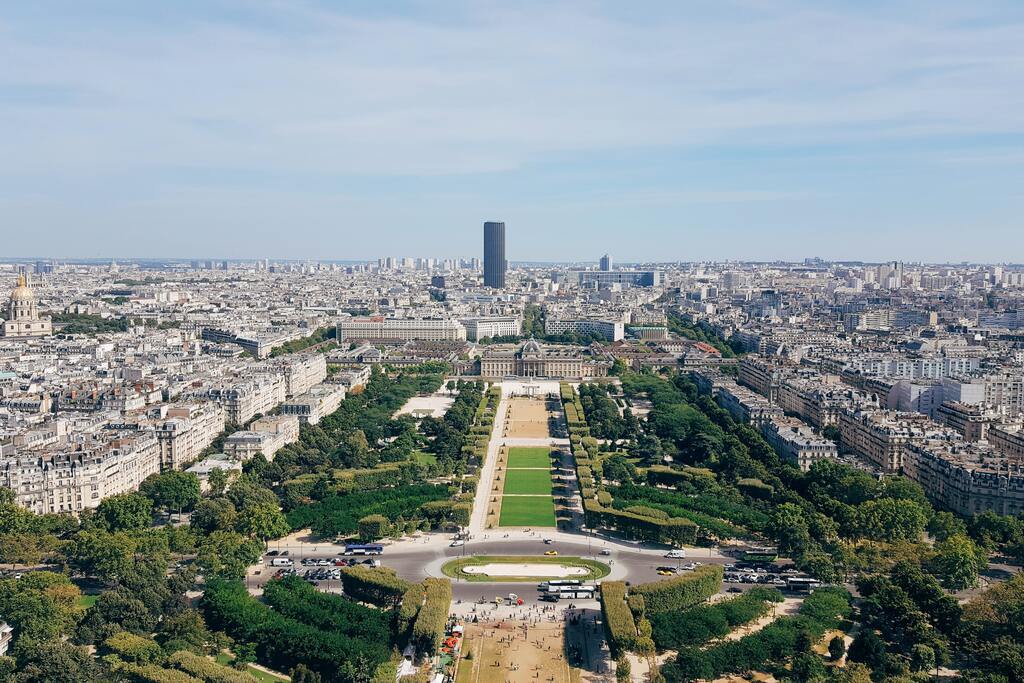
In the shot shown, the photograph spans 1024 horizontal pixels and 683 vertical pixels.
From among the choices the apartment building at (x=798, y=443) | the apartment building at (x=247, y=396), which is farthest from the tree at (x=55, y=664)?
the apartment building at (x=798, y=443)

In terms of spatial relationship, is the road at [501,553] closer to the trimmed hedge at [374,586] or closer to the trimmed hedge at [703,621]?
the trimmed hedge at [374,586]

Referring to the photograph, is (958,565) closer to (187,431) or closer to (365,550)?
(365,550)

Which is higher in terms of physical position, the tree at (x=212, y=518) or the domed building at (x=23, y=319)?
the domed building at (x=23, y=319)

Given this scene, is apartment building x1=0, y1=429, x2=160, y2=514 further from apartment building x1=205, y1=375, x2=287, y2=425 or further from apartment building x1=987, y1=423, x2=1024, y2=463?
apartment building x1=987, y1=423, x2=1024, y2=463

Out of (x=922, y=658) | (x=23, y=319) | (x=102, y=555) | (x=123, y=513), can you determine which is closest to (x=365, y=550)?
(x=102, y=555)

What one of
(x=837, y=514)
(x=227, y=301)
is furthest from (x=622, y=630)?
(x=227, y=301)

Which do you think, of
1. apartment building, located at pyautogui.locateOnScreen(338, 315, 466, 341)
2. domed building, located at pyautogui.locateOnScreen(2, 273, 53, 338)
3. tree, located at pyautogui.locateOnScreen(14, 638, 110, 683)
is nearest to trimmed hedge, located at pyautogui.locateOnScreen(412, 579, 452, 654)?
tree, located at pyautogui.locateOnScreen(14, 638, 110, 683)

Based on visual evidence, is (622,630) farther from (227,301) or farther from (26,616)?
→ (227,301)
